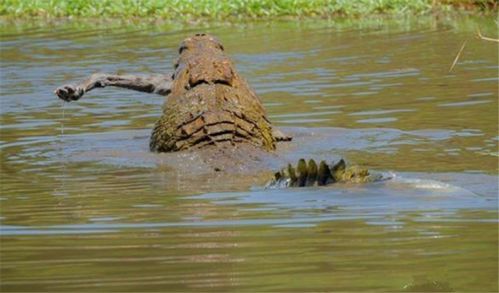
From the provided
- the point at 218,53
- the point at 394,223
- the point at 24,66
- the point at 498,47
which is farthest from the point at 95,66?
the point at 394,223

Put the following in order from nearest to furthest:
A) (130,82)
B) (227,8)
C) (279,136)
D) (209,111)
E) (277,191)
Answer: (277,191), (209,111), (279,136), (130,82), (227,8)

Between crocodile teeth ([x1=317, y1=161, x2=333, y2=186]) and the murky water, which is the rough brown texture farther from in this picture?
crocodile teeth ([x1=317, y1=161, x2=333, y2=186])

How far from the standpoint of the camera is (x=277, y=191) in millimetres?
7949

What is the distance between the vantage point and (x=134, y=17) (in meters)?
24.1

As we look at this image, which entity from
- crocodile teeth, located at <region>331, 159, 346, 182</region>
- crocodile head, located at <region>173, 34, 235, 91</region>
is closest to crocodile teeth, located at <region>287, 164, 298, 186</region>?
crocodile teeth, located at <region>331, 159, 346, 182</region>

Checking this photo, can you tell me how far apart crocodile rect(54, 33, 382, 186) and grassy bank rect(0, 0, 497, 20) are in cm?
1286

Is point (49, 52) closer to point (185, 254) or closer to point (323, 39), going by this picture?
point (323, 39)

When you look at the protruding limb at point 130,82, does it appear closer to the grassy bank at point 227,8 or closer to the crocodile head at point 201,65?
the crocodile head at point 201,65

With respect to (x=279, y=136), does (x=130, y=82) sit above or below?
above

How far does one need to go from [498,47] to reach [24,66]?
21.0ft

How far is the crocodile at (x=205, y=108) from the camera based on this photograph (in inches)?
379

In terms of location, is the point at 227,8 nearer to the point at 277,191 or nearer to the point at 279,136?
the point at 279,136

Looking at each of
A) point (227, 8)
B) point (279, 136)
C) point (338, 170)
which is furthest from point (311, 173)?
point (227, 8)

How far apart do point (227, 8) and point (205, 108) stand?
14.2 m
